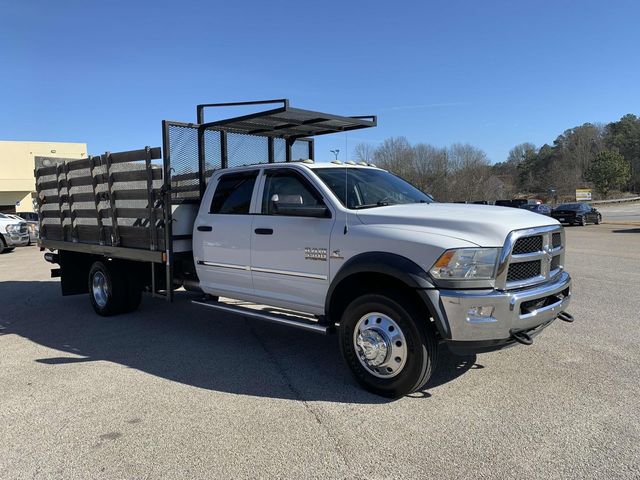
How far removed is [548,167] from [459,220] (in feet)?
425

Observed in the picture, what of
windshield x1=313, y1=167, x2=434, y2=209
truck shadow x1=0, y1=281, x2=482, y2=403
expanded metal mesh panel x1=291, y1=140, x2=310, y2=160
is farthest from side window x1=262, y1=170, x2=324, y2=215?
expanded metal mesh panel x1=291, y1=140, x2=310, y2=160

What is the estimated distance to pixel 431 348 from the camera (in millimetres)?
4141

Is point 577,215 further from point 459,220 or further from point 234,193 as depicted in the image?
point 459,220

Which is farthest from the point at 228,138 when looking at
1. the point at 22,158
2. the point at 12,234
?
the point at 22,158

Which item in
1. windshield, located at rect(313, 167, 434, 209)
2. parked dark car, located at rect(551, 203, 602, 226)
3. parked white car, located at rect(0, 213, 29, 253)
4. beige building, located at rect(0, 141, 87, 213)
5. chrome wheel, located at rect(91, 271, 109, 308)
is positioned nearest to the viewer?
windshield, located at rect(313, 167, 434, 209)

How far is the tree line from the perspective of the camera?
65300 mm

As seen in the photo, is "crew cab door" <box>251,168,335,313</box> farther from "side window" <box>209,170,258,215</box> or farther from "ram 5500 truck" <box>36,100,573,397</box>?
"side window" <box>209,170,258,215</box>

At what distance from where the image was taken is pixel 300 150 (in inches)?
335

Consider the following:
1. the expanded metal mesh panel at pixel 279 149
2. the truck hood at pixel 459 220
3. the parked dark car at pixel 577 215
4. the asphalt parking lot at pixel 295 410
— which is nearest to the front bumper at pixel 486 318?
the truck hood at pixel 459 220

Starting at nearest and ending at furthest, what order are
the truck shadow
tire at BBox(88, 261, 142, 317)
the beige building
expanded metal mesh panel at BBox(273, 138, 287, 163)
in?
the truck shadow
tire at BBox(88, 261, 142, 317)
expanded metal mesh panel at BBox(273, 138, 287, 163)
the beige building

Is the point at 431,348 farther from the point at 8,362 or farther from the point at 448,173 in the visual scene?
the point at 448,173

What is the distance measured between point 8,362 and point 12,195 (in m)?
52.1

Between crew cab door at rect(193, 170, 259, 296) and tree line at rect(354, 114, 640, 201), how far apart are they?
51701mm

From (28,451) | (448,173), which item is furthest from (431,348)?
(448,173)
